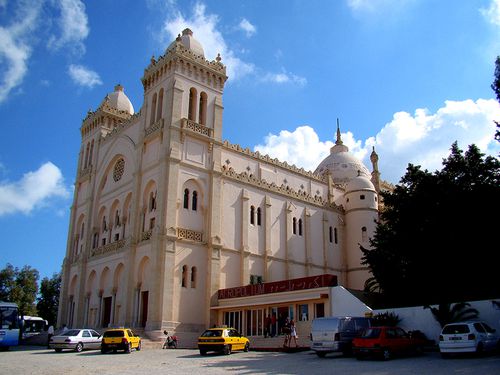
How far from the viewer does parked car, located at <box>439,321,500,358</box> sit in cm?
1994

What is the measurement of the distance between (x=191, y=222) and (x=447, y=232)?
1800 centimetres

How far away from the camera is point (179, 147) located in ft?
124

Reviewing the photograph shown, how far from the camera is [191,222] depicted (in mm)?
37250

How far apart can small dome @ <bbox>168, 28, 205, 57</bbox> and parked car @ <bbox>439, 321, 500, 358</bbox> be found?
30.3 m

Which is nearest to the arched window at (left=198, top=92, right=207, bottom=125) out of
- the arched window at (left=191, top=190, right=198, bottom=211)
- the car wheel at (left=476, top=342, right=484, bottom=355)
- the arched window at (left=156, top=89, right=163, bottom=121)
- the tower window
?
the arched window at (left=156, top=89, right=163, bottom=121)

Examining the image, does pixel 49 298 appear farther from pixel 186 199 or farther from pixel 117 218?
pixel 186 199

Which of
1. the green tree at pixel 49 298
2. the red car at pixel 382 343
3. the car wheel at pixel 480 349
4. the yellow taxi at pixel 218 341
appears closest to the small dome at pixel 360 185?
the yellow taxi at pixel 218 341

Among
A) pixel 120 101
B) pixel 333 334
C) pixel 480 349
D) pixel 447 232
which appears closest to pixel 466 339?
pixel 480 349

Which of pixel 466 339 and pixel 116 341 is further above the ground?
pixel 466 339

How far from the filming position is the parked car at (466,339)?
19.9 metres

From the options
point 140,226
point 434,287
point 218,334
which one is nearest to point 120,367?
point 218,334

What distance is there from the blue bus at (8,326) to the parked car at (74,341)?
292 centimetres

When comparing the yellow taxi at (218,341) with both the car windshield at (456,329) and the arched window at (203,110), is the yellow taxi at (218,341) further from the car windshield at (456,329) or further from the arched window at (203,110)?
the arched window at (203,110)

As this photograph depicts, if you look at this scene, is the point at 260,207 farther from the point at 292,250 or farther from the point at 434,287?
the point at 434,287
